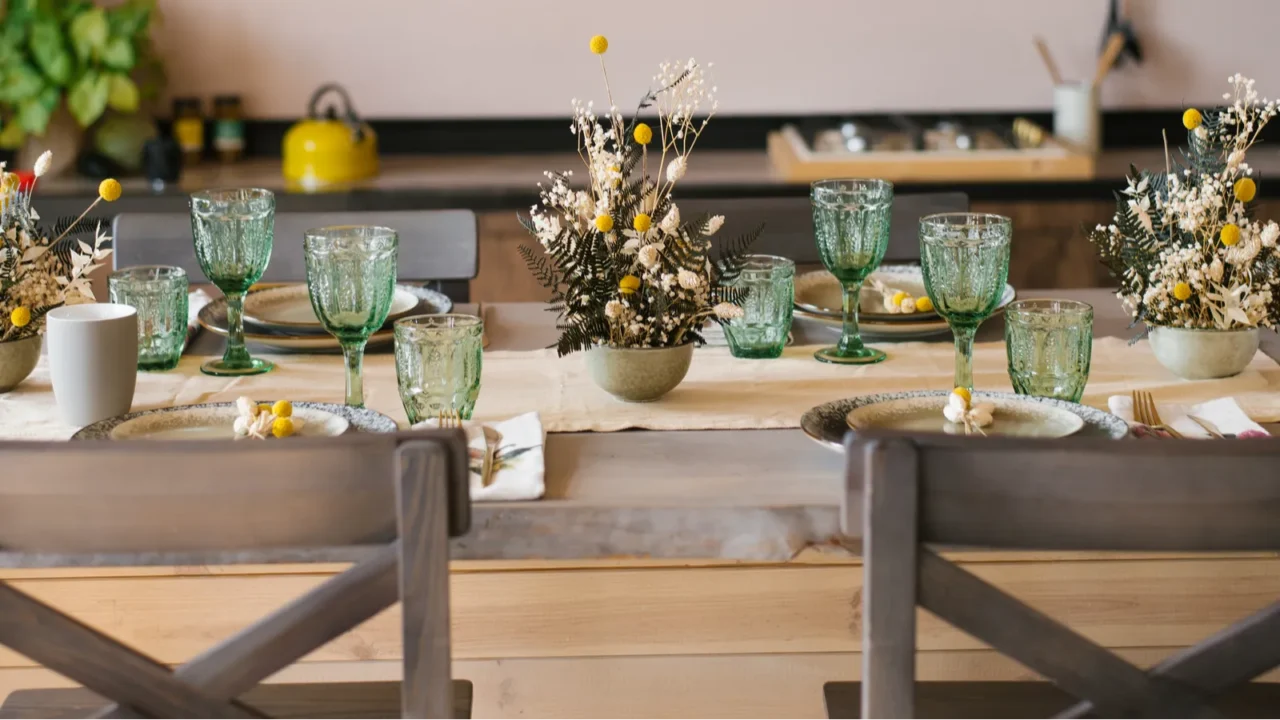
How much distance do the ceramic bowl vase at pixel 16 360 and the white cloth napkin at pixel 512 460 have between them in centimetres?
46

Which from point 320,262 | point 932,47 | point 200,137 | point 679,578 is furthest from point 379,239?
point 932,47

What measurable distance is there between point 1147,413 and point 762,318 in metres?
0.47

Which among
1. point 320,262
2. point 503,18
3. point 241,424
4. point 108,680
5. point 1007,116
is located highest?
point 503,18

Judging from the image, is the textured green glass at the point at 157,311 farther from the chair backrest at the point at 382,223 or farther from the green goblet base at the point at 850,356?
the green goblet base at the point at 850,356

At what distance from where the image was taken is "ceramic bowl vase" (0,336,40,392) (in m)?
1.56

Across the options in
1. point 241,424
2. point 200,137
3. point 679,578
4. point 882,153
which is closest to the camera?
point 241,424

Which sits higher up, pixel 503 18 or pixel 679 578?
pixel 503 18

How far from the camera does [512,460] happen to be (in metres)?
1.31

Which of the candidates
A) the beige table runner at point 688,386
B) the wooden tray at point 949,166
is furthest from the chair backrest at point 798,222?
the wooden tray at point 949,166

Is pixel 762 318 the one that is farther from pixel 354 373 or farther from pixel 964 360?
pixel 354 373

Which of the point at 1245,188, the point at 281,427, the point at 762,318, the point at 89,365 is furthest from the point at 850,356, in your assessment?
the point at 89,365

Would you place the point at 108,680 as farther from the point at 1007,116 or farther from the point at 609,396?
the point at 1007,116

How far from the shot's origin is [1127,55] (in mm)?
3570

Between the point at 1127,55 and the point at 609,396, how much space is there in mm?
2438
